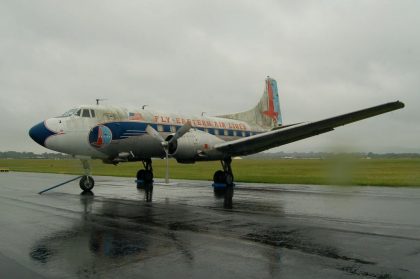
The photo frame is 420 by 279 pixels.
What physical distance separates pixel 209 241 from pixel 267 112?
21477mm

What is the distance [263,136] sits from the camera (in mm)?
18812

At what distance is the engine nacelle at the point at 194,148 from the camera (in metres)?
19.3

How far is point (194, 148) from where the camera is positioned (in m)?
19.7

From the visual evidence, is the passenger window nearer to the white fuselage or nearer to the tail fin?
the white fuselage

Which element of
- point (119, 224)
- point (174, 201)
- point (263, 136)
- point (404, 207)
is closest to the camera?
point (119, 224)

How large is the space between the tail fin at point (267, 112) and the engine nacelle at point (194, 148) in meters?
6.20

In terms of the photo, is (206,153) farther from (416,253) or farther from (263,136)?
A: (416,253)

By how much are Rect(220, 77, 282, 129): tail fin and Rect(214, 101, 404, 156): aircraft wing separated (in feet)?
19.2

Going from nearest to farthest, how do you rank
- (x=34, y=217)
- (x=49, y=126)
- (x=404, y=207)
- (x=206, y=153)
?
(x=34, y=217) → (x=404, y=207) → (x=49, y=126) → (x=206, y=153)

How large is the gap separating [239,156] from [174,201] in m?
8.01

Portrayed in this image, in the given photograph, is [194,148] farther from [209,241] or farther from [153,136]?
[209,241]

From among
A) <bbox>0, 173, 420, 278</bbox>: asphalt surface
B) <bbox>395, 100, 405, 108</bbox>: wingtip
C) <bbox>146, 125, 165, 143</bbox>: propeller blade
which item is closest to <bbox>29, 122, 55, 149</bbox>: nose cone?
<bbox>0, 173, 420, 278</bbox>: asphalt surface

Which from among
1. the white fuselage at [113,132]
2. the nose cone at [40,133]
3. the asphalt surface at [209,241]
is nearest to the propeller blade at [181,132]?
the white fuselage at [113,132]

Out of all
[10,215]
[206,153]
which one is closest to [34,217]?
[10,215]
